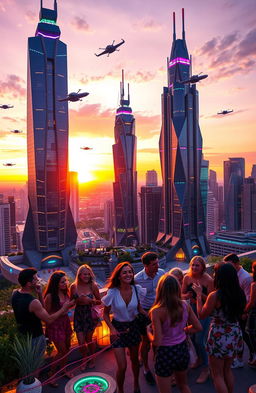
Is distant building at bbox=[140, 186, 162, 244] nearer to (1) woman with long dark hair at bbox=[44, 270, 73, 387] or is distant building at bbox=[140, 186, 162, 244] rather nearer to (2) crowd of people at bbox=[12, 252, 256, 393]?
(2) crowd of people at bbox=[12, 252, 256, 393]

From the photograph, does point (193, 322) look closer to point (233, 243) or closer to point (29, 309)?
point (29, 309)

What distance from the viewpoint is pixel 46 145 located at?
46.2 m

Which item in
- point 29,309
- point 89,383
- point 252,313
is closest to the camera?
point 89,383

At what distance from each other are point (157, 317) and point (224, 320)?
3.04 feet

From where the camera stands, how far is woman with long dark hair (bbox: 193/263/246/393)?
3.27 m

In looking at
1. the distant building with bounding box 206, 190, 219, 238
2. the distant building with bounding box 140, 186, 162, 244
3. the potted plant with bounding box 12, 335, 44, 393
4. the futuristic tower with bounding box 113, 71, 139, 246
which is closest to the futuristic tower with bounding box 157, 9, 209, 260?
the futuristic tower with bounding box 113, 71, 139, 246

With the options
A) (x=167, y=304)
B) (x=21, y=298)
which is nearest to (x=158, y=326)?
(x=167, y=304)

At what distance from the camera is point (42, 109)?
1826 inches

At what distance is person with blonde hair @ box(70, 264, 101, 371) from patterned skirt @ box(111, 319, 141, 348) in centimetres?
64

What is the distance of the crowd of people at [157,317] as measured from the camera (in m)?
3.10

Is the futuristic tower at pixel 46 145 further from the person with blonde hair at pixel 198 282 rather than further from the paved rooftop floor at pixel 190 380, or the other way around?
the person with blonde hair at pixel 198 282

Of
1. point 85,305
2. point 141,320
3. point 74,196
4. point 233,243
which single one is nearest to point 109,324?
point 141,320

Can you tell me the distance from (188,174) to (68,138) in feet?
75.1

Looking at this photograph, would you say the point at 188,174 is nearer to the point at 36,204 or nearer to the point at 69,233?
the point at 69,233
